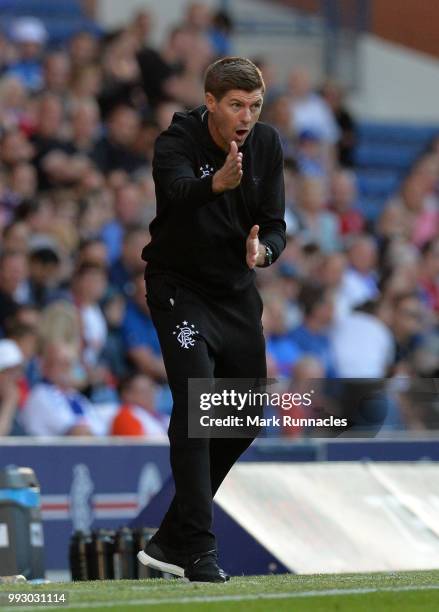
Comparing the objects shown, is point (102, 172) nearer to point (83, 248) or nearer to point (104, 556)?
point (83, 248)

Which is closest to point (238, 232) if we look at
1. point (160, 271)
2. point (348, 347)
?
point (160, 271)

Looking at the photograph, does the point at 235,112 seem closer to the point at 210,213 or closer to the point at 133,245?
the point at 210,213

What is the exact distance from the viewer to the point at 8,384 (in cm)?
1144

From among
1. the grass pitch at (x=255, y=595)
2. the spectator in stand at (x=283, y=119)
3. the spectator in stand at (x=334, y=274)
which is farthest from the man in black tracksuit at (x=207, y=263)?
the spectator in stand at (x=283, y=119)

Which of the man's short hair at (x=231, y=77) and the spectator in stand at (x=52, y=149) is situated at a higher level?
the spectator in stand at (x=52, y=149)

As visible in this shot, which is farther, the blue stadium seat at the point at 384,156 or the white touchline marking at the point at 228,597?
the blue stadium seat at the point at 384,156

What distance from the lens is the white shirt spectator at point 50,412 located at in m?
11.7

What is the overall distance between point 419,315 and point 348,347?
1.11 metres

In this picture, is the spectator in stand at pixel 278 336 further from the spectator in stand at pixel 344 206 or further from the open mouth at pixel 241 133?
the open mouth at pixel 241 133

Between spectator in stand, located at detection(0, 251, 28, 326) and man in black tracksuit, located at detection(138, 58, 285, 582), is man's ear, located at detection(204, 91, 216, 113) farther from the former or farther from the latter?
spectator in stand, located at detection(0, 251, 28, 326)

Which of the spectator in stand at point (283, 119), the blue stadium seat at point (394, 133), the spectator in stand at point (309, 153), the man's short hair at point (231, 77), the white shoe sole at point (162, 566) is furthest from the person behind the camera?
the blue stadium seat at point (394, 133)

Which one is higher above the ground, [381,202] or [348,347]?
[381,202]

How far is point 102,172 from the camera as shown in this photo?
1504cm

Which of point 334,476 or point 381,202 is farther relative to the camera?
point 381,202
